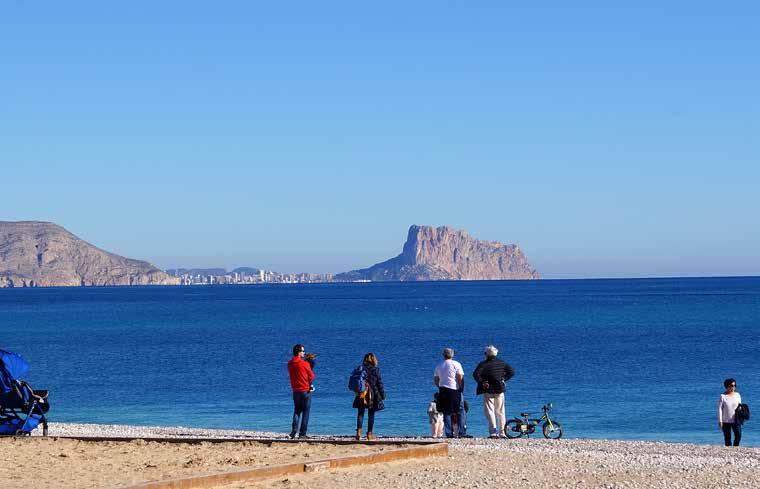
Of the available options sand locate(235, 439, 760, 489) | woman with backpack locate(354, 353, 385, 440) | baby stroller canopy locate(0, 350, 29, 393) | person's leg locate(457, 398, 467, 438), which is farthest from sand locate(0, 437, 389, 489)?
person's leg locate(457, 398, 467, 438)

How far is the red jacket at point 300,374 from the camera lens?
68.0 feet

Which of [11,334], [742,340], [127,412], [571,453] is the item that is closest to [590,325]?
[742,340]

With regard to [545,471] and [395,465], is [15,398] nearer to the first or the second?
[395,465]

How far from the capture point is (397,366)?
60.8m

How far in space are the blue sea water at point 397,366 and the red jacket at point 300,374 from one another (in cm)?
1145

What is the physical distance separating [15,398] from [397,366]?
41299 millimetres

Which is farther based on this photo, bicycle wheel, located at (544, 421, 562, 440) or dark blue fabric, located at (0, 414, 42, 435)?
bicycle wheel, located at (544, 421, 562, 440)

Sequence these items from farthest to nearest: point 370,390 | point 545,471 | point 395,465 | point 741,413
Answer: point 741,413, point 370,390, point 395,465, point 545,471

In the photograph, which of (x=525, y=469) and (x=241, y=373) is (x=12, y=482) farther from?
(x=241, y=373)

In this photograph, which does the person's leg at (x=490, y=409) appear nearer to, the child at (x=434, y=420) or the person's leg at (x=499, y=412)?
the person's leg at (x=499, y=412)

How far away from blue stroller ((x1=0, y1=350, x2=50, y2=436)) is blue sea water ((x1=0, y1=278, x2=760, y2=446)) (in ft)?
42.0

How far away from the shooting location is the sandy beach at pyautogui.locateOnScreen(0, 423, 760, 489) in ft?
50.6

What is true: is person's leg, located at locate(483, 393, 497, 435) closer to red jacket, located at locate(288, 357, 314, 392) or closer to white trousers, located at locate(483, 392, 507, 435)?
white trousers, located at locate(483, 392, 507, 435)

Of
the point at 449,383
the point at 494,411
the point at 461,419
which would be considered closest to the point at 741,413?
the point at 494,411
